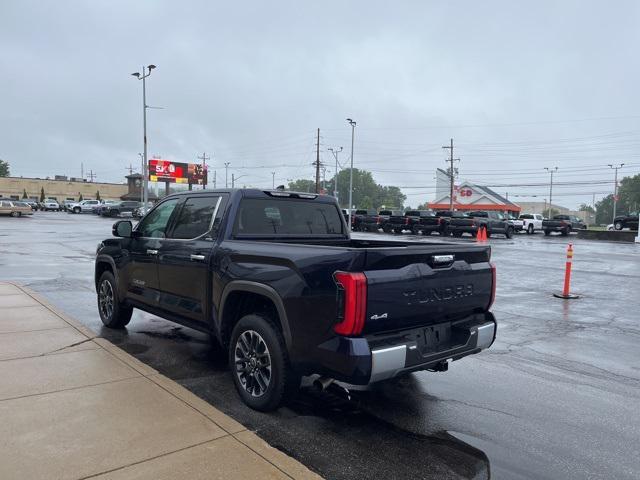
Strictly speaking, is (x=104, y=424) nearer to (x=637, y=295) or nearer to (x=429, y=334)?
(x=429, y=334)

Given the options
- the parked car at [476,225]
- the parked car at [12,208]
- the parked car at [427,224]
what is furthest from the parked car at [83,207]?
the parked car at [476,225]

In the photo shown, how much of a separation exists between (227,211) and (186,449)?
217 cm

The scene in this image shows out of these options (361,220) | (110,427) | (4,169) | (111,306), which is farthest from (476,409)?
(4,169)

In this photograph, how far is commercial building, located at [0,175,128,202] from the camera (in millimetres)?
94562

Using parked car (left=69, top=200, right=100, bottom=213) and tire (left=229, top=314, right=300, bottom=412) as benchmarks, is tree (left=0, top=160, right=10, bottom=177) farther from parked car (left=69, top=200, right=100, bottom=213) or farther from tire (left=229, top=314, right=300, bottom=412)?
tire (left=229, top=314, right=300, bottom=412)

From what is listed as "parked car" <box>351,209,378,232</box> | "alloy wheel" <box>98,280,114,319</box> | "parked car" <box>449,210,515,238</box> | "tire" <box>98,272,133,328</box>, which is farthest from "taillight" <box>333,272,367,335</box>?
"parked car" <box>351,209,378,232</box>

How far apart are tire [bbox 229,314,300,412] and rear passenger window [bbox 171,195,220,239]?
120 centimetres

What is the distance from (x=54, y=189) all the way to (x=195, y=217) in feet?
355

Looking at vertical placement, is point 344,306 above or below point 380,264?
below

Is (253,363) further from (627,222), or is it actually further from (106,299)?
(627,222)

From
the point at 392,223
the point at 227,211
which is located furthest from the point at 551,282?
the point at 392,223

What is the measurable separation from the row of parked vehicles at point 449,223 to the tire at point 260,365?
27226 millimetres

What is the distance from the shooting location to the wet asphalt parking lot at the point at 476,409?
340 centimetres

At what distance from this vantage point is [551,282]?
1277 cm
